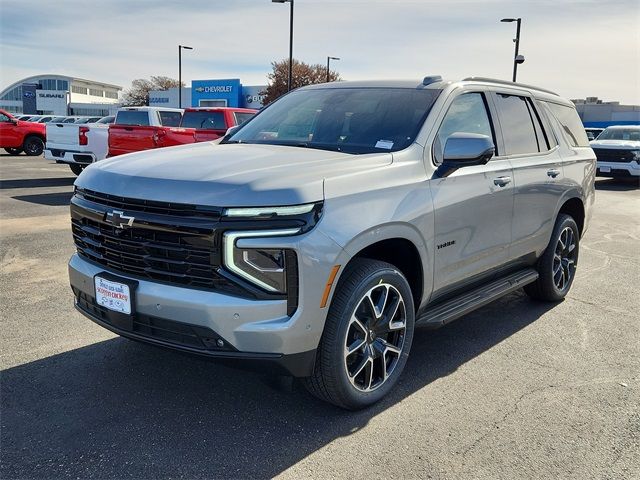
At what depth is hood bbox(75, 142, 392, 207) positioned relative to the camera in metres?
2.87

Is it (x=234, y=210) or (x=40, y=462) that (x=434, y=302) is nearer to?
(x=234, y=210)

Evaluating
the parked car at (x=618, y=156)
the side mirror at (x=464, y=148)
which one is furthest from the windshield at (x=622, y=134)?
the side mirror at (x=464, y=148)

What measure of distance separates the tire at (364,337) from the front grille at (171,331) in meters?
0.57

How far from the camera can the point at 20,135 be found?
2266cm

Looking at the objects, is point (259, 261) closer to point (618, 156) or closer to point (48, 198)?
point (48, 198)

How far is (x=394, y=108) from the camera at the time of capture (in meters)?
4.12

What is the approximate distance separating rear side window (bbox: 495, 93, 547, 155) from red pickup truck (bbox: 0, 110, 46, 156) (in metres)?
21.6

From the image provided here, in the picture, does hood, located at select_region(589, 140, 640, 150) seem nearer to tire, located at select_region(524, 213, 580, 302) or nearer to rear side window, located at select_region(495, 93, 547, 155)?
tire, located at select_region(524, 213, 580, 302)

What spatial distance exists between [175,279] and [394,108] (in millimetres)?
2036

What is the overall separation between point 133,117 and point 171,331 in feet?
40.1

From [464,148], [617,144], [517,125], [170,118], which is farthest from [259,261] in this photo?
[617,144]

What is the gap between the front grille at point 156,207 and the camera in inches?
112

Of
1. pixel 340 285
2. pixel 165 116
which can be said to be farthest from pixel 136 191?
pixel 165 116

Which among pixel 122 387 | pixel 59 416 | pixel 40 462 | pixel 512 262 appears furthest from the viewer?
pixel 512 262
